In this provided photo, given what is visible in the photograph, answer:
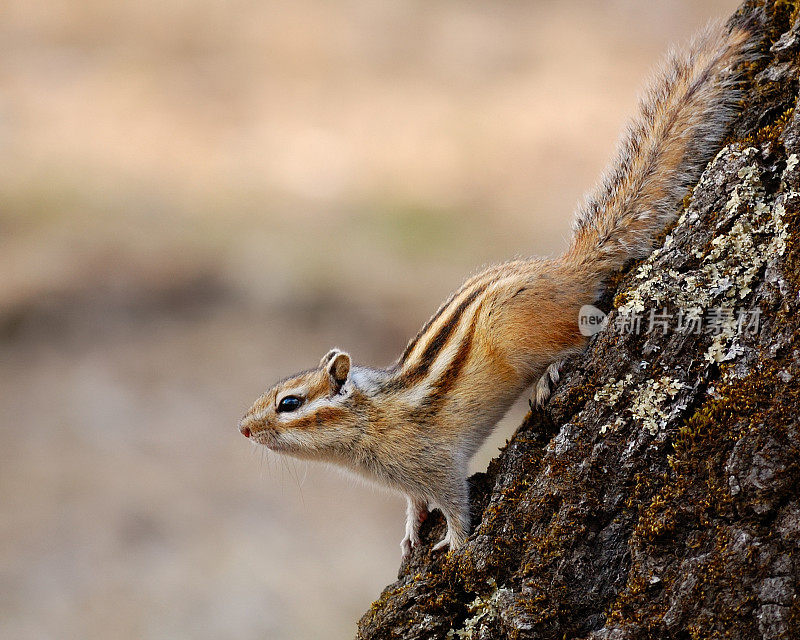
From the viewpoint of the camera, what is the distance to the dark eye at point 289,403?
11.5 feet

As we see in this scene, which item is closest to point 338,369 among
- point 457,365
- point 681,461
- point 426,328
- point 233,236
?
point 426,328

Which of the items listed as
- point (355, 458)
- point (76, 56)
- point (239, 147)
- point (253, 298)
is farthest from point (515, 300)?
point (76, 56)

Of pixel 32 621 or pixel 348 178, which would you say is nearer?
pixel 32 621

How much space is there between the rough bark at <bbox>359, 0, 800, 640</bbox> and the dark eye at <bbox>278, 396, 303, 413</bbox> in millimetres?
1068

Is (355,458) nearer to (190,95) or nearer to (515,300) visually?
(515,300)

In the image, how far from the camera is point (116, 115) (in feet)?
28.1

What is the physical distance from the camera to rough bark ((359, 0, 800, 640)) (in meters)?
2.01

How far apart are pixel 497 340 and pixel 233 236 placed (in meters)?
5.67

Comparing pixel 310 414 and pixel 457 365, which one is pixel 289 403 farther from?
pixel 457 365

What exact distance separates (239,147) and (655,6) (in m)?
4.93

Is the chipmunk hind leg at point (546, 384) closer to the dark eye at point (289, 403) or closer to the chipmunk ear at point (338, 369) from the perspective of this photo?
the chipmunk ear at point (338, 369)

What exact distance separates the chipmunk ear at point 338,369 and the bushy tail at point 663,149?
0.99m

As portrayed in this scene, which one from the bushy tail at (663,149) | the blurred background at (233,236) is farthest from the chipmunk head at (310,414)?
the blurred background at (233,236)

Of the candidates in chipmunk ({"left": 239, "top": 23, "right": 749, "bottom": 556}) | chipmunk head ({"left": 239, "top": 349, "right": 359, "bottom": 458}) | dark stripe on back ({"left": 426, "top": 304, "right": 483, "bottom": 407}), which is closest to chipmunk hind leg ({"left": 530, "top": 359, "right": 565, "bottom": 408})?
chipmunk ({"left": 239, "top": 23, "right": 749, "bottom": 556})
